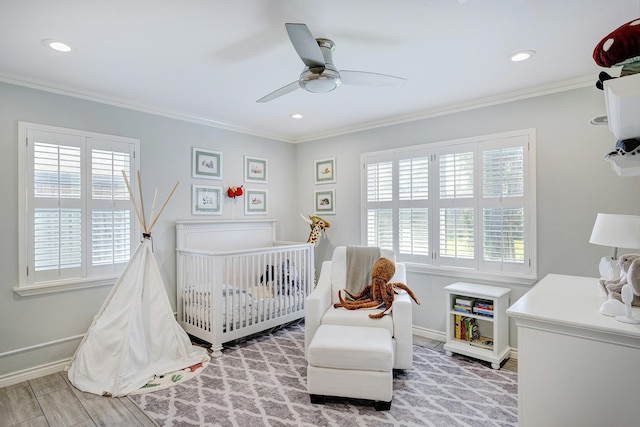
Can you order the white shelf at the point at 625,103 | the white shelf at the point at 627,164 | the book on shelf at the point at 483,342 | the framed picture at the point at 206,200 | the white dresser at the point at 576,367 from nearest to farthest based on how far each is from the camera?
1. the white shelf at the point at 625,103
2. the white dresser at the point at 576,367
3. the white shelf at the point at 627,164
4. the book on shelf at the point at 483,342
5. the framed picture at the point at 206,200

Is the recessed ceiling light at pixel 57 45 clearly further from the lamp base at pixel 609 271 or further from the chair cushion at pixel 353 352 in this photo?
the lamp base at pixel 609 271

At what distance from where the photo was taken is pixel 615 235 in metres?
1.96

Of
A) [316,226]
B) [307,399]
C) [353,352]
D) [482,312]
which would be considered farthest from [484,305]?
[316,226]

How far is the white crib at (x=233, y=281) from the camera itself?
3229 mm

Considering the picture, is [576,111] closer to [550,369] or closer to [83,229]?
[550,369]

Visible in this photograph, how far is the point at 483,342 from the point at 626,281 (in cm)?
175

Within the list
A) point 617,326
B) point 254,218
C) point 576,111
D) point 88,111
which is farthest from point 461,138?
point 88,111

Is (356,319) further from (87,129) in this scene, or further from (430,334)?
(87,129)

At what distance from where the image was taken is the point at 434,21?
6.44 feet

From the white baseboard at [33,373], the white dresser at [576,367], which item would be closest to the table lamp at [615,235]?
the white dresser at [576,367]

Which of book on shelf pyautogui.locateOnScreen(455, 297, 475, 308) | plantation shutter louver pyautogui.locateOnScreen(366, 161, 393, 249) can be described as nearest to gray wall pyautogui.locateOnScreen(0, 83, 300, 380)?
plantation shutter louver pyautogui.locateOnScreen(366, 161, 393, 249)

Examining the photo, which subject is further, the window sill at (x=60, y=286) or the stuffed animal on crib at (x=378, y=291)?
the stuffed animal on crib at (x=378, y=291)

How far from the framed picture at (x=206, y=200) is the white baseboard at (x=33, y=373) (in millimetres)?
1815

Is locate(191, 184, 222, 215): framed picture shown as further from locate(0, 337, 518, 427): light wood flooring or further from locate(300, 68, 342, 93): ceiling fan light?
locate(300, 68, 342, 93): ceiling fan light
